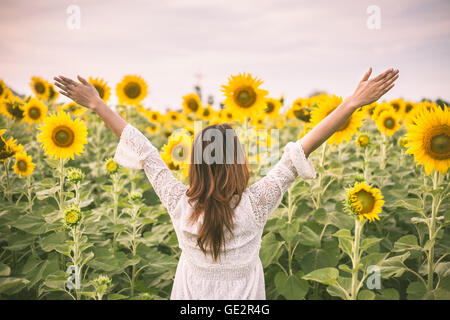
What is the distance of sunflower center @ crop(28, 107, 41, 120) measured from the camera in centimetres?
513

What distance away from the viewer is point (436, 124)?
92.4 inches

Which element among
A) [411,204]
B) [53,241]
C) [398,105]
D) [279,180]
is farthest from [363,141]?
[398,105]

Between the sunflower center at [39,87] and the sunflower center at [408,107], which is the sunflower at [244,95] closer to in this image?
the sunflower center at [408,107]

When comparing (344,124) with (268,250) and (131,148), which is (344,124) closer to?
(268,250)

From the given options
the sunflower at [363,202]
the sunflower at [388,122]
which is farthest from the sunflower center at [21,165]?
the sunflower at [388,122]

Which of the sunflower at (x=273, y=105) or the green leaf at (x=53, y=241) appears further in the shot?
the sunflower at (x=273, y=105)

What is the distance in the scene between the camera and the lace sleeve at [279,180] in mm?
1908

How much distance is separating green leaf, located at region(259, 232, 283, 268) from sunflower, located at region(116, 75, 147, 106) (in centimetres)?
371

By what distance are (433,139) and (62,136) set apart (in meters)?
3.11

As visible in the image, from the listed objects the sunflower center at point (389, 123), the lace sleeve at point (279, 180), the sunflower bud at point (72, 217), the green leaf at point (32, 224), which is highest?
the sunflower center at point (389, 123)

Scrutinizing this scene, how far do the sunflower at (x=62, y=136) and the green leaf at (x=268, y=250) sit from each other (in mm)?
1916

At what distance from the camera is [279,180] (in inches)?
77.0

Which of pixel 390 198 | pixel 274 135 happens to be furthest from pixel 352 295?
pixel 274 135
